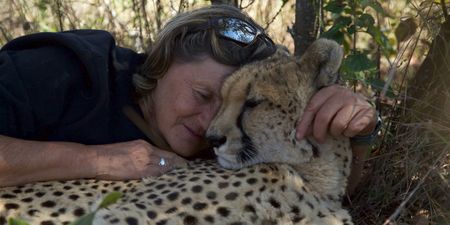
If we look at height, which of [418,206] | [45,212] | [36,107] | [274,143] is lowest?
[418,206]

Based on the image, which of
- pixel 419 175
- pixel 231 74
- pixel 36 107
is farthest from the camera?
pixel 419 175

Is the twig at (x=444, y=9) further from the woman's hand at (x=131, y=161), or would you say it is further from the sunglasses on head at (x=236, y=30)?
the woman's hand at (x=131, y=161)

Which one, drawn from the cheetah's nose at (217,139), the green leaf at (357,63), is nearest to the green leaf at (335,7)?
the green leaf at (357,63)

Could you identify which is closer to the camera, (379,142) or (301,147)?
(301,147)

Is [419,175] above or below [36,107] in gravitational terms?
below

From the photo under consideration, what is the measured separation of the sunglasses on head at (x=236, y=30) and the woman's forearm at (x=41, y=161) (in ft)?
2.04

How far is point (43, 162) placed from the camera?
2248 mm

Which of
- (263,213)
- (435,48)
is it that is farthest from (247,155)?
(435,48)

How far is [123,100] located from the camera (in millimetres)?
2533

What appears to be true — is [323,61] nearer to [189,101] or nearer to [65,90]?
[189,101]

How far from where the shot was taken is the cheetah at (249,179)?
213 cm

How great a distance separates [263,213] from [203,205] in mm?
184

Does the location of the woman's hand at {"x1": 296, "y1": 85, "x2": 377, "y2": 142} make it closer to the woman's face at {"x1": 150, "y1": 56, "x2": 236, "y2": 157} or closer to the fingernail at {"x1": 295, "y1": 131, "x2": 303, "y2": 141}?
the fingernail at {"x1": 295, "y1": 131, "x2": 303, "y2": 141}

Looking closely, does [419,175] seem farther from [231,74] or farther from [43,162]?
[43,162]
